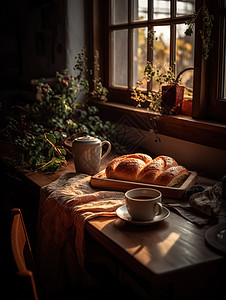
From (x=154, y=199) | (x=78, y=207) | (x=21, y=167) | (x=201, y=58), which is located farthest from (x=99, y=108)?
(x=154, y=199)

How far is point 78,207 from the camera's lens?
56.9 inches

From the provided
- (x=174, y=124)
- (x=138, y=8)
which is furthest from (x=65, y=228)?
(x=138, y=8)

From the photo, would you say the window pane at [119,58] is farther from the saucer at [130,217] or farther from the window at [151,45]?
the saucer at [130,217]

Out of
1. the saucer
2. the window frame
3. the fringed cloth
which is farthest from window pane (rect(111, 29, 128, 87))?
the saucer

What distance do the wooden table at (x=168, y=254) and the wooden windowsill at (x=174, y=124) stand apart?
0.54 meters

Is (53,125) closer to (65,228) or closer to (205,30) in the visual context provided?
(65,228)

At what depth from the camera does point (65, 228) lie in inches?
58.9

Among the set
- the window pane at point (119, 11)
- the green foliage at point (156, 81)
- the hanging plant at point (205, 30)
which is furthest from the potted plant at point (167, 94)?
the window pane at point (119, 11)

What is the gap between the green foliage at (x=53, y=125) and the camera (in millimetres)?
2082

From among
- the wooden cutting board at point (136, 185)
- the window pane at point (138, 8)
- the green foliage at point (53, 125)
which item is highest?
the window pane at point (138, 8)

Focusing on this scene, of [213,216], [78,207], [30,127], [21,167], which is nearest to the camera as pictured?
[213,216]

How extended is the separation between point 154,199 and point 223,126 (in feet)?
1.95

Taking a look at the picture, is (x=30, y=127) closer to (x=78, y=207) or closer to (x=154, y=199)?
(x=78, y=207)

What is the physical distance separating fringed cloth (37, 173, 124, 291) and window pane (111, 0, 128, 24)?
128 centimetres
